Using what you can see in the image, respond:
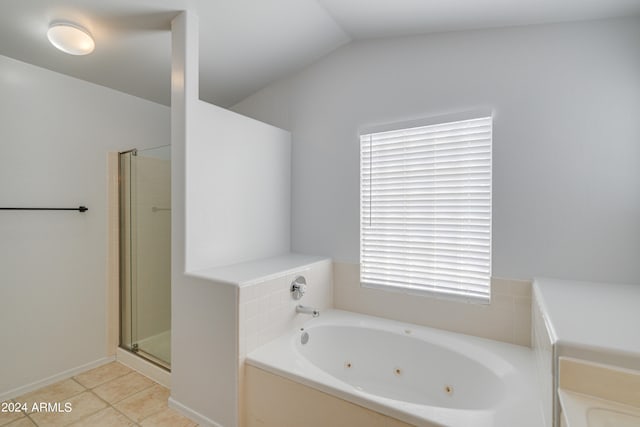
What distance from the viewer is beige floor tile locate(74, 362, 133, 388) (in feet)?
7.46

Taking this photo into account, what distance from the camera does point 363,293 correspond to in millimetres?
2393

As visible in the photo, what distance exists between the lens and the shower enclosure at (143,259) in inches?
98.1

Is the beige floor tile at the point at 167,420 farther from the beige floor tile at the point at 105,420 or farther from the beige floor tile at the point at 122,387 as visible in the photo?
the beige floor tile at the point at 122,387

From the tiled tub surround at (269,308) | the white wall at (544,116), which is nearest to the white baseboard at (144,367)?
the tiled tub surround at (269,308)

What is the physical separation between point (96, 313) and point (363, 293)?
7.30ft

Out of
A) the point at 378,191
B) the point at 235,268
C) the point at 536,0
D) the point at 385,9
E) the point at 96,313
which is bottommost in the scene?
the point at 96,313

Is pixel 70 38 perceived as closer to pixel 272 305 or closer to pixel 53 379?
pixel 272 305

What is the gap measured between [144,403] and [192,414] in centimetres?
41

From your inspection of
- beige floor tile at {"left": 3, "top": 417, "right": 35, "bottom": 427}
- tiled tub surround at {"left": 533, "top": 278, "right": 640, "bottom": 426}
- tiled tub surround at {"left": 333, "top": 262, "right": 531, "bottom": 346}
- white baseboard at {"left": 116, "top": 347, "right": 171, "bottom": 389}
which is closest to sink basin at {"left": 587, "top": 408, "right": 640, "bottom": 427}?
tiled tub surround at {"left": 533, "top": 278, "right": 640, "bottom": 426}

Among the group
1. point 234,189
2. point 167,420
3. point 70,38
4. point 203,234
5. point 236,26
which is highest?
point 236,26

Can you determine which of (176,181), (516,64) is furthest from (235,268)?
(516,64)

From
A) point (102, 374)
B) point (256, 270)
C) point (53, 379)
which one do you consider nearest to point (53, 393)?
point (53, 379)

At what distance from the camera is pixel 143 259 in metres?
2.58

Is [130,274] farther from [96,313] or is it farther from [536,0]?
[536,0]
